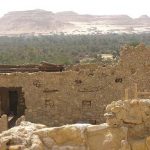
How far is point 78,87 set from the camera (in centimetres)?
2167

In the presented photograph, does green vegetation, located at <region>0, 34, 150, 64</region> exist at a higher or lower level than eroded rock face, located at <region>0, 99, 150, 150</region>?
lower

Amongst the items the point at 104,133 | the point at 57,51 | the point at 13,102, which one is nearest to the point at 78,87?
the point at 13,102

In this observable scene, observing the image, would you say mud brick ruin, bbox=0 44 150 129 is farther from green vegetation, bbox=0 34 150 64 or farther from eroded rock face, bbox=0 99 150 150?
green vegetation, bbox=0 34 150 64

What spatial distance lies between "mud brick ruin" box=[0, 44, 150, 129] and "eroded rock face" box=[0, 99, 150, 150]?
12.8 m

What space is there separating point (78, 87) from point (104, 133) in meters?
13.3

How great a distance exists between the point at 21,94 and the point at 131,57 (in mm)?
4764

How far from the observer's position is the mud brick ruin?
21.3m

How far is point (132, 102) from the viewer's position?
8.48 metres

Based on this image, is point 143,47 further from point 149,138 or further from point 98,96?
point 149,138

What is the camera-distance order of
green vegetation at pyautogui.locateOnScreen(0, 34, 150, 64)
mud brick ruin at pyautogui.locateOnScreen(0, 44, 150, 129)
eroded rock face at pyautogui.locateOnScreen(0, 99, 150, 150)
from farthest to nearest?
1. green vegetation at pyautogui.locateOnScreen(0, 34, 150, 64)
2. mud brick ruin at pyautogui.locateOnScreen(0, 44, 150, 129)
3. eroded rock face at pyautogui.locateOnScreen(0, 99, 150, 150)

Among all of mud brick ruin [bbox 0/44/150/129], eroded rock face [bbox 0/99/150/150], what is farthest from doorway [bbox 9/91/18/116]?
eroded rock face [bbox 0/99/150/150]

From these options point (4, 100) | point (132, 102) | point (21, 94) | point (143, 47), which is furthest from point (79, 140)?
point (4, 100)

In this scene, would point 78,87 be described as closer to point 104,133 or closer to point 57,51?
point 104,133

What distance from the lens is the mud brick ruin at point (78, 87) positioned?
2128cm
